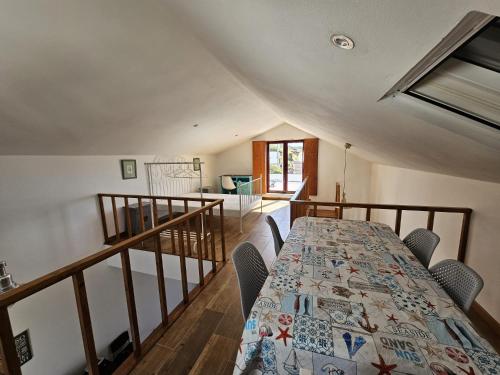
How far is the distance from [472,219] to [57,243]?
500cm

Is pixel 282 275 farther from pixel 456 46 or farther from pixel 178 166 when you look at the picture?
pixel 178 166

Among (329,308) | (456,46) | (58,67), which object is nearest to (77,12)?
(58,67)

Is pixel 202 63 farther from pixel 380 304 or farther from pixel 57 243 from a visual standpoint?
pixel 57 243

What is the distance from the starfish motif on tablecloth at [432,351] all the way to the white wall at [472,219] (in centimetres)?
172

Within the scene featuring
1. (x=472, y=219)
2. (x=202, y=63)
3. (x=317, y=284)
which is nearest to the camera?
(x=317, y=284)

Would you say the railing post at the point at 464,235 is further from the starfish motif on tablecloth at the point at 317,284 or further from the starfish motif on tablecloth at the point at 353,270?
the starfish motif on tablecloth at the point at 317,284

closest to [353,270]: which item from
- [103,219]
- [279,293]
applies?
[279,293]

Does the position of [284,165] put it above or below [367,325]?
above

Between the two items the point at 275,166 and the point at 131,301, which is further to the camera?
the point at 275,166

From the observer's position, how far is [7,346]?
875mm

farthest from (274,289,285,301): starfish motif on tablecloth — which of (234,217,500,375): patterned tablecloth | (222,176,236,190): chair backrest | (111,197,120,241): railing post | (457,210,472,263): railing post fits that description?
(222,176,236,190): chair backrest

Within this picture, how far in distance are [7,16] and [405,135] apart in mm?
2865

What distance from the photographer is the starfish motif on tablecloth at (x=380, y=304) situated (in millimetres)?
954

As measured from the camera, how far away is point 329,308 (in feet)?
3.12
